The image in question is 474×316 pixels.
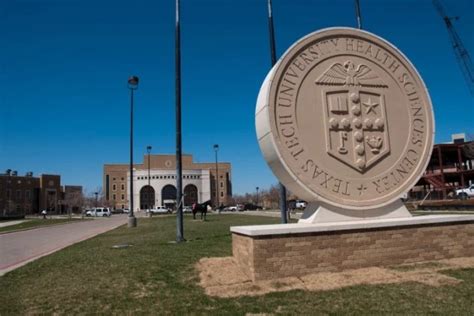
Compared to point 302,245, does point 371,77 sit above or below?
above

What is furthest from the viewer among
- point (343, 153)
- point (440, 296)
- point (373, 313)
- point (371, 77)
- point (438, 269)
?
point (371, 77)

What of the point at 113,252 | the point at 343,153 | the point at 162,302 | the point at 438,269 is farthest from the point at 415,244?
the point at 113,252

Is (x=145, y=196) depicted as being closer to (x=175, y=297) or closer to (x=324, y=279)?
(x=324, y=279)

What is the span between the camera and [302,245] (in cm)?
846

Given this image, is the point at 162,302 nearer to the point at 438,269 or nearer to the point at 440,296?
the point at 440,296

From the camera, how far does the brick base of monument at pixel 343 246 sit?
8.19m

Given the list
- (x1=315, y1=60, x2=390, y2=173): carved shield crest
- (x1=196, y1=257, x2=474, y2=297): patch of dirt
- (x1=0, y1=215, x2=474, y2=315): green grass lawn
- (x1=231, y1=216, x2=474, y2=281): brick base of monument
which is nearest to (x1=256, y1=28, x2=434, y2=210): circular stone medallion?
(x1=315, y1=60, x2=390, y2=173): carved shield crest

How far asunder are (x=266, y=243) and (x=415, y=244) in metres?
3.65

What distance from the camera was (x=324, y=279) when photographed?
8.03 m

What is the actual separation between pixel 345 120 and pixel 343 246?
3.07 meters

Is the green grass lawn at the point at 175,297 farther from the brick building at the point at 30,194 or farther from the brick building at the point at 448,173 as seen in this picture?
the brick building at the point at 30,194

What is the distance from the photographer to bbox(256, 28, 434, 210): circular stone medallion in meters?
9.52

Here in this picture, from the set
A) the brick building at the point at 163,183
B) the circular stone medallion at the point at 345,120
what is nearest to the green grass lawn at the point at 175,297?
the circular stone medallion at the point at 345,120

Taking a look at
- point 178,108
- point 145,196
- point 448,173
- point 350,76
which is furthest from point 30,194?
point 350,76
